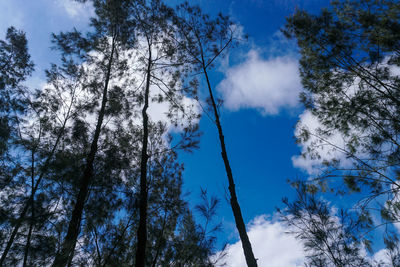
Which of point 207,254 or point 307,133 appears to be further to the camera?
point 307,133

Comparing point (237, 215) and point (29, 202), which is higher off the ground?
point (29, 202)

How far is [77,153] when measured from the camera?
22.9 ft

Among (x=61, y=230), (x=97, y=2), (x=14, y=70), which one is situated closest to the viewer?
(x=61, y=230)

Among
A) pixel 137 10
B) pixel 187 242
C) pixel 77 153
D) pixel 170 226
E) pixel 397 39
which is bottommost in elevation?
pixel 187 242

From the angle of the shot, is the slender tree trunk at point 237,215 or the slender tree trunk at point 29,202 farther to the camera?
the slender tree trunk at point 29,202

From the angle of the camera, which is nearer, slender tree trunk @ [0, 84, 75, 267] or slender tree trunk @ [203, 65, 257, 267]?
slender tree trunk @ [203, 65, 257, 267]

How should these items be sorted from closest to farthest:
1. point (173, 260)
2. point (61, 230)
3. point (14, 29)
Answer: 1. point (61, 230)
2. point (173, 260)
3. point (14, 29)

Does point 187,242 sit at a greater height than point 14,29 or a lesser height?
lesser

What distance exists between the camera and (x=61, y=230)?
5.61 meters

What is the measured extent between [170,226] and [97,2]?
9497mm

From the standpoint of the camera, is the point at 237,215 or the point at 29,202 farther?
the point at 29,202

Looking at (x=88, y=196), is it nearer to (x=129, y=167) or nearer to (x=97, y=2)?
(x=129, y=167)

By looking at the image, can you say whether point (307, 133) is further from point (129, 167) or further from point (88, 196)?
point (88, 196)

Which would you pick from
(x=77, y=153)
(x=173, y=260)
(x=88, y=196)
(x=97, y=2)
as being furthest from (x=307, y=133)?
(x=97, y=2)
